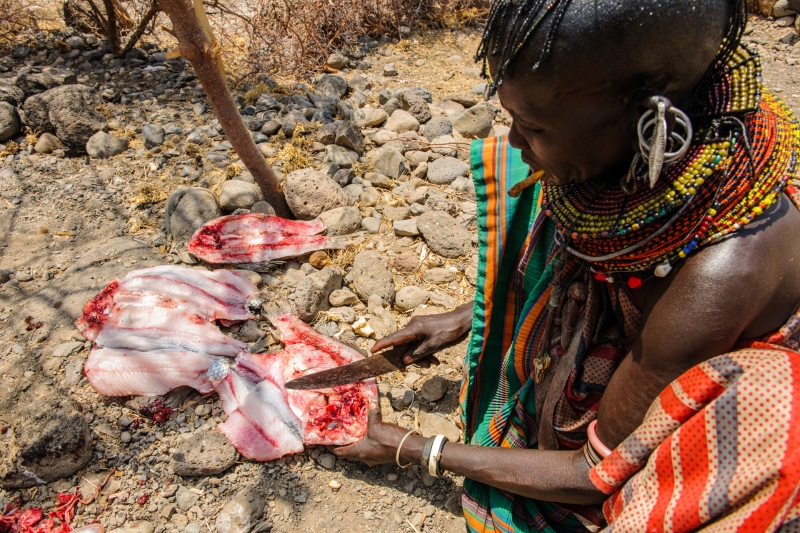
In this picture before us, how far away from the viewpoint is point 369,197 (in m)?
3.61

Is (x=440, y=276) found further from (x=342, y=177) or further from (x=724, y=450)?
(x=724, y=450)

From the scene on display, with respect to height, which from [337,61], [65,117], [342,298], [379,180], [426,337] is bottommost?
[342,298]

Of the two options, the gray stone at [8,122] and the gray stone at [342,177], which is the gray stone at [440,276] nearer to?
the gray stone at [342,177]

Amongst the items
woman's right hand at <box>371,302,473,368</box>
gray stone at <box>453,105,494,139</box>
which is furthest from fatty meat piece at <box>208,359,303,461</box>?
gray stone at <box>453,105,494,139</box>

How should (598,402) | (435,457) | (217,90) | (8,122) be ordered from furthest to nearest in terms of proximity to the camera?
(8,122) → (217,90) → (435,457) → (598,402)

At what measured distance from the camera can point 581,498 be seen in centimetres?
155

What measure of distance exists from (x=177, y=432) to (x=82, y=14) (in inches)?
217

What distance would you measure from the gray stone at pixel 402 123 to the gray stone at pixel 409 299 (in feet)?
6.03

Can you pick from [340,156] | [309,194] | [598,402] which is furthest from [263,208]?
[598,402]

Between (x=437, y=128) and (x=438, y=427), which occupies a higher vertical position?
(x=437, y=128)

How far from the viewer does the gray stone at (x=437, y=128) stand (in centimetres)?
433

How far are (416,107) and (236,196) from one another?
190 cm

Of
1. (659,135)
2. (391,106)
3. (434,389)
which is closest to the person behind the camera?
(659,135)

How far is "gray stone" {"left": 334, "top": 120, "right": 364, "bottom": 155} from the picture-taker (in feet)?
13.0
